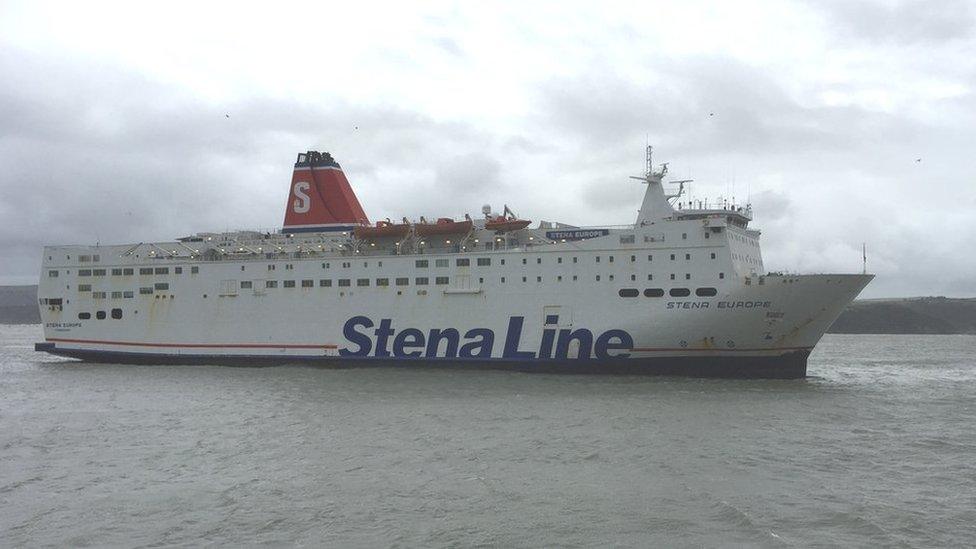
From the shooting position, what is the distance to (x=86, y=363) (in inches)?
1283

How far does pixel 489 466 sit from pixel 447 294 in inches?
557

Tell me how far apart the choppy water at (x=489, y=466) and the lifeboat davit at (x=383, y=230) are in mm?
7935

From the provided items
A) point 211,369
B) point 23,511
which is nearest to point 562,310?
point 211,369

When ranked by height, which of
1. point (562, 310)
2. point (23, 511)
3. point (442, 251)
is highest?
point (442, 251)

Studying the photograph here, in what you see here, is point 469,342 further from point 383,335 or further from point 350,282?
point 350,282

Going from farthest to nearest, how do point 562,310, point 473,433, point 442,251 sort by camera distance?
1. point 442,251
2. point 562,310
3. point 473,433

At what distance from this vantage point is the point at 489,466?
13.2m

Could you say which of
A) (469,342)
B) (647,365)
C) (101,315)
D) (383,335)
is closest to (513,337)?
(469,342)

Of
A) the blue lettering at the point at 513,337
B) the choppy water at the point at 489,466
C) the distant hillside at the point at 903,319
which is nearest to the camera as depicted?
the choppy water at the point at 489,466

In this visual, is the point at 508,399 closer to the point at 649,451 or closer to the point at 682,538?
the point at 649,451

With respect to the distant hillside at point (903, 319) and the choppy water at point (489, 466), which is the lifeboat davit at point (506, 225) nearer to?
the choppy water at point (489, 466)

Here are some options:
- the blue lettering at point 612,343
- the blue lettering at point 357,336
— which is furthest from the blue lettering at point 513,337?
the blue lettering at point 357,336

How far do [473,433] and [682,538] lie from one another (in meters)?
6.84

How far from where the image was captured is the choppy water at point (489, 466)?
33.1 ft
